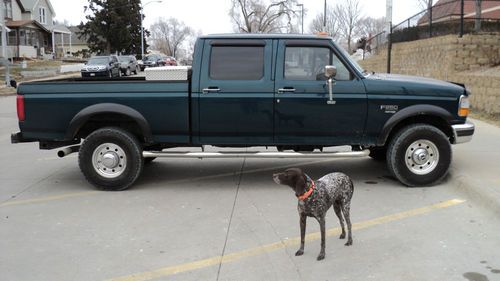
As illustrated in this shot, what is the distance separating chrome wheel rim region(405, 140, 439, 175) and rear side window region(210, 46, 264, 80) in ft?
7.23

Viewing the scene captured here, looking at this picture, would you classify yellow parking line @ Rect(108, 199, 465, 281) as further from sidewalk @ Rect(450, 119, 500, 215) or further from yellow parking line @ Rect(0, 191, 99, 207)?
yellow parking line @ Rect(0, 191, 99, 207)

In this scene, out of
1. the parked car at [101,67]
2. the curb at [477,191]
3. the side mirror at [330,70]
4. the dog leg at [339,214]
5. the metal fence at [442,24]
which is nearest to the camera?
the dog leg at [339,214]

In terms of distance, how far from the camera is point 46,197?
21.9ft

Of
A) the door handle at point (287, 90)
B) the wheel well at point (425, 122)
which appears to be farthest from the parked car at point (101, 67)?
the wheel well at point (425, 122)

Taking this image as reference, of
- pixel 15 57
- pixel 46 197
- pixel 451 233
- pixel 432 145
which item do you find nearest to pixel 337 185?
pixel 451 233

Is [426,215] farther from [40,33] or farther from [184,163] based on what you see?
[40,33]

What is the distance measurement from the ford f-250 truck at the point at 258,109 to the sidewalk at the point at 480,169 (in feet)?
1.30

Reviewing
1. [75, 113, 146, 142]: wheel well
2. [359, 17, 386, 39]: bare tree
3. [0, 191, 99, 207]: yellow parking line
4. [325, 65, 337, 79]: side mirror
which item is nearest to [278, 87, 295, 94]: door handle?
[325, 65, 337, 79]: side mirror

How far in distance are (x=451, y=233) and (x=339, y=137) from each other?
2120mm

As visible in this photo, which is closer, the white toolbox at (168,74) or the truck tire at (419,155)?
the truck tire at (419,155)

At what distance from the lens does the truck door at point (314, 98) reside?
6691 mm

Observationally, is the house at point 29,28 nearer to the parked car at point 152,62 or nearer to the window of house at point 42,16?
the window of house at point 42,16

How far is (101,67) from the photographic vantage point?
34.9m

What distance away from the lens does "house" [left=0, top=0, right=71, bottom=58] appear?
5453 centimetres
